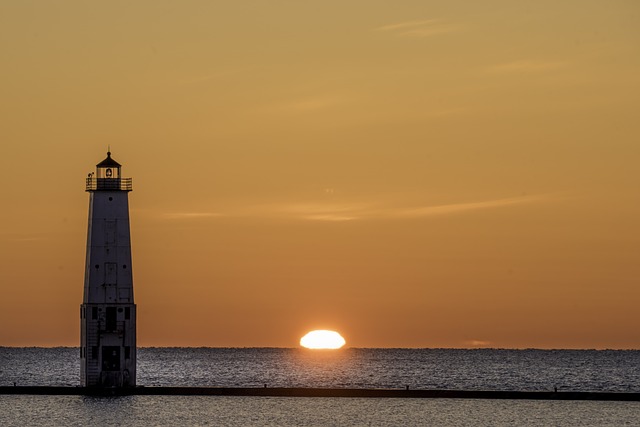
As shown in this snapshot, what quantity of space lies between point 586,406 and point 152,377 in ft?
222

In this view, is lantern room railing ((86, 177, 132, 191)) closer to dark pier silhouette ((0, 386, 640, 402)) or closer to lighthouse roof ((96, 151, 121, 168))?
lighthouse roof ((96, 151, 121, 168))

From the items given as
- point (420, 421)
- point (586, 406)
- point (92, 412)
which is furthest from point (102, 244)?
point (586, 406)

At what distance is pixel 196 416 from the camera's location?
87.6 metres

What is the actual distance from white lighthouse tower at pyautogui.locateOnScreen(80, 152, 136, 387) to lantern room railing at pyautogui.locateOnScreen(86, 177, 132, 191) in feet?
0.30

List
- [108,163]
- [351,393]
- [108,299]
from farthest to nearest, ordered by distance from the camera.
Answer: [351,393] → [108,163] → [108,299]

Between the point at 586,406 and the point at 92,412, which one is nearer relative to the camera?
the point at 92,412

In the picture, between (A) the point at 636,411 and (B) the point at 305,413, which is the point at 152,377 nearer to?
(B) the point at 305,413

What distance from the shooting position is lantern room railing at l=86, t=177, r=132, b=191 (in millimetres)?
89375

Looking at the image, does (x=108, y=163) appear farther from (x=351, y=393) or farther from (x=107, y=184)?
(x=351, y=393)

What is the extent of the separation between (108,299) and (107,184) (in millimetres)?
7868

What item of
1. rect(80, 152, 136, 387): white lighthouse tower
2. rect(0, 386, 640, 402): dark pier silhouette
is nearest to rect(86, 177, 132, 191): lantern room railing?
rect(80, 152, 136, 387): white lighthouse tower

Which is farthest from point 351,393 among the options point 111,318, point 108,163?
point 108,163

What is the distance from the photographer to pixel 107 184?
89.5 metres

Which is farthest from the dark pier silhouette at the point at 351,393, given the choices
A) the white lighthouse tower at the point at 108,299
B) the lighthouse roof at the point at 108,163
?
the lighthouse roof at the point at 108,163
